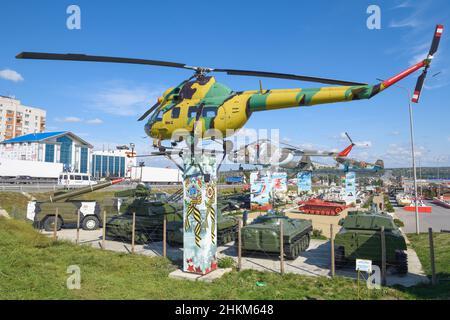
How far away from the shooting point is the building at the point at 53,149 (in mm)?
65812

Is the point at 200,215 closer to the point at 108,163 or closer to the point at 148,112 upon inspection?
the point at 148,112

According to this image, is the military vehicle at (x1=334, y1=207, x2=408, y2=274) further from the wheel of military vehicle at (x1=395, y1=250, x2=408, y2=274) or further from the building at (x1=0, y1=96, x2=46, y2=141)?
the building at (x1=0, y1=96, x2=46, y2=141)

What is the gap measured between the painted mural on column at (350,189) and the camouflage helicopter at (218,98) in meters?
33.3

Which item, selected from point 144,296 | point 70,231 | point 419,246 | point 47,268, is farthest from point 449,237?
point 70,231

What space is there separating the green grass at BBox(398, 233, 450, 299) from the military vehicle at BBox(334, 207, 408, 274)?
117 cm

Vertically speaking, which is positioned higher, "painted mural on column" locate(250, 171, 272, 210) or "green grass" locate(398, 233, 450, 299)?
"painted mural on column" locate(250, 171, 272, 210)

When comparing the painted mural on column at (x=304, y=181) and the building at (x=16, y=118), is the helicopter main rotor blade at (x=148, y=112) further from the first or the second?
the building at (x=16, y=118)

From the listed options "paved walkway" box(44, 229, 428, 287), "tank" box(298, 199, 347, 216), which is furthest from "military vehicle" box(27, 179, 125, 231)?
"tank" box(298, 199, 347, 216)

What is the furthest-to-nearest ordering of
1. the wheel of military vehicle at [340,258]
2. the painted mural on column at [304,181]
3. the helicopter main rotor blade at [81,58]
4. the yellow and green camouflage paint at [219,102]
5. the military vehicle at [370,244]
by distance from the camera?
the painted mural on column at [304,181] → the wheel of military vehicle at [340,258] → the military vehicle at [370,244] → the yellow and green camouflage paint at [219,102] → the helicopter main rotor blade at [81,58]

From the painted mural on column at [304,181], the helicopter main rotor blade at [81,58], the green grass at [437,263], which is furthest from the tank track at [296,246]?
the painted mural on column at [304,181]

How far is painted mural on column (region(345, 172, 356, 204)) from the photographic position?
132 feet
